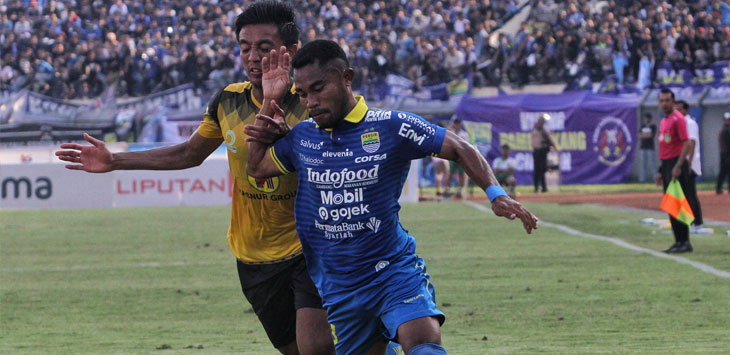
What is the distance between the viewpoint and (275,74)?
199 inches

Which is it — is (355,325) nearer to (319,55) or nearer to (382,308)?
(382,308)

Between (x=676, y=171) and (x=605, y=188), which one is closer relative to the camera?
(x=676, y=171)

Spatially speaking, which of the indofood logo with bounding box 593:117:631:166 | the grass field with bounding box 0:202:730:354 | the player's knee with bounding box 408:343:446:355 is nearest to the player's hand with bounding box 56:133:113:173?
the player's knee with bounding box 408:343:446:355

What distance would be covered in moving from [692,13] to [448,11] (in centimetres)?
871

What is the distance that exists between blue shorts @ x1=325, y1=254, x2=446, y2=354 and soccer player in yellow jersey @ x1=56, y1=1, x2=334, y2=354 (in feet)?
1.57

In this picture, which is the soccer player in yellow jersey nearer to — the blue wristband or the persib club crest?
the persib club crest

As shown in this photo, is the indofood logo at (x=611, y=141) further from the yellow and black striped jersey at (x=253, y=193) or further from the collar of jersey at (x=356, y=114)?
the collar of jersey at (x=356, y=114)

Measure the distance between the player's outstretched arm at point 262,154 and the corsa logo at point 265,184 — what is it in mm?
431

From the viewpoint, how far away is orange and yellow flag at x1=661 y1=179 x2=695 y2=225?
45.9ft

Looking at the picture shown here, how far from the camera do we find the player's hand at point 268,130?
491cm

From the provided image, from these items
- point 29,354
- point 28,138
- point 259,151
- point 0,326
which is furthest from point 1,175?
point 259,151

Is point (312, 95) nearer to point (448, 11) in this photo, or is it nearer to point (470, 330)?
point (470, 330)

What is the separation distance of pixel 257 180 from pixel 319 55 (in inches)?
41.1

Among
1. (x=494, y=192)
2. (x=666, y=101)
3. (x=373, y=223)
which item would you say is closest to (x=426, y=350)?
(x=373, y=223)
